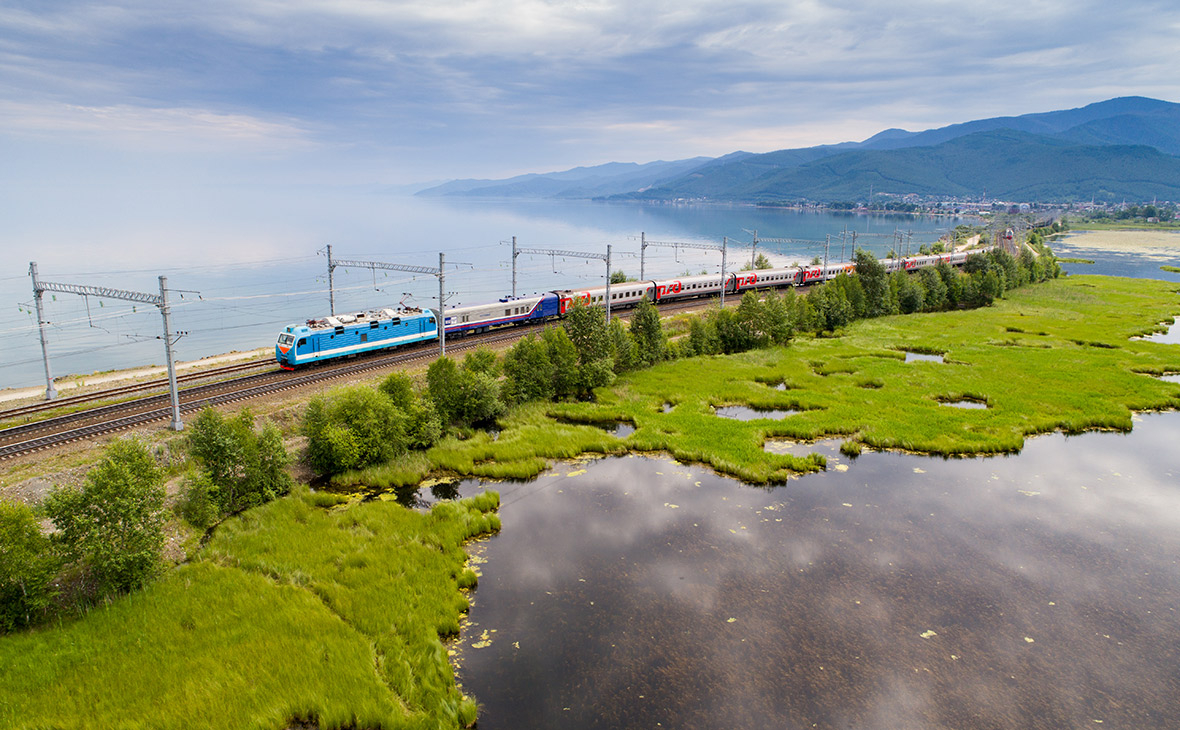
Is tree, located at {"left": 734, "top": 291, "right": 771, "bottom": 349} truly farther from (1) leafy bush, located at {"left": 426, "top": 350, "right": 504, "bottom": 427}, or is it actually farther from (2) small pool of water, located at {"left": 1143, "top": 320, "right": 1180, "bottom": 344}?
(2) small pool of water, located at {"left": 1143, "top": 320, "right": 1180, "bottom": 344}

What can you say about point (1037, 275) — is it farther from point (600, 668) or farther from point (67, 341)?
point (67, 341)

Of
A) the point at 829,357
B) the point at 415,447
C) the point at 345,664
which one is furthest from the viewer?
the point at 829,357

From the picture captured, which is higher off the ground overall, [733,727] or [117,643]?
[117,643]

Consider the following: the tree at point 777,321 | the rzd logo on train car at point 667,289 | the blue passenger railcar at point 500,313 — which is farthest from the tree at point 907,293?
the blue passenger railcar at point 500,313

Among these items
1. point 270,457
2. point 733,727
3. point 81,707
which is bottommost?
point 733,727

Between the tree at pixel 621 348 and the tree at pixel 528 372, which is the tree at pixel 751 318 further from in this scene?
the tree at pixel 528 372

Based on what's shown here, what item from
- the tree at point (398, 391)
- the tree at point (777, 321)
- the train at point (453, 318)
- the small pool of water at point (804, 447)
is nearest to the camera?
the tree at point (398, 391)

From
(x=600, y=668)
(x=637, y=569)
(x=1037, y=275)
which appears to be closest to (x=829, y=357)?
(x=637, y=569)
